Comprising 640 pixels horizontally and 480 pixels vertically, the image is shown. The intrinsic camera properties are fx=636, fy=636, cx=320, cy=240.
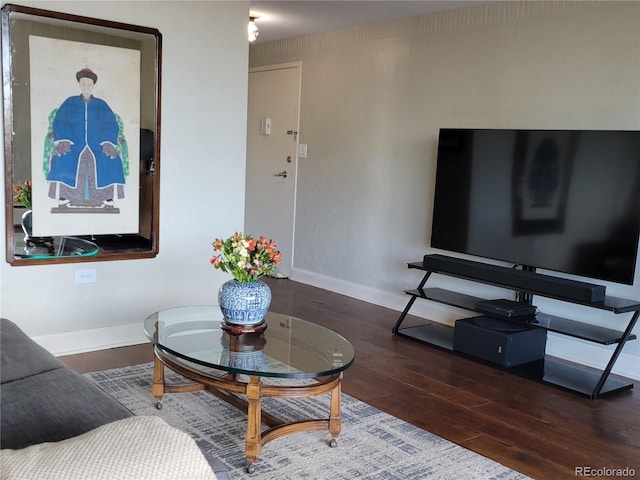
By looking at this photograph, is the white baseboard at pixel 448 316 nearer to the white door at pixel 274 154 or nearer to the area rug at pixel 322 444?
the white door at pixel 274 154

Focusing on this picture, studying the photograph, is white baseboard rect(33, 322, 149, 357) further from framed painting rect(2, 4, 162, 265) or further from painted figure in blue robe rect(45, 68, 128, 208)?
painted figure in blue robe rect(45, 68, 128, 208)

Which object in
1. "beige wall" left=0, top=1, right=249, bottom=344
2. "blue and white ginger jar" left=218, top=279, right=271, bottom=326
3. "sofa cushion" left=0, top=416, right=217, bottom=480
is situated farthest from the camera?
"beige wall" left=0, top=1, right=249, bottom=344

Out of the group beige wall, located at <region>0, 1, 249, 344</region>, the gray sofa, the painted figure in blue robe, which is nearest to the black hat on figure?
the painted figure in blue robe

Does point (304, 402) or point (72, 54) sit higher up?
point (72, 54)

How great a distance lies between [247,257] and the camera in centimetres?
262

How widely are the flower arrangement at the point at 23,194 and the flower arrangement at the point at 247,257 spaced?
4.50 ft

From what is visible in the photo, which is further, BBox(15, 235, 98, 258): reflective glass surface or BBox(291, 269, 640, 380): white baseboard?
BBox(291, 269, 640, 380): white baseboard

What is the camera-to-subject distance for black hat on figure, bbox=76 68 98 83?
11.4 feet

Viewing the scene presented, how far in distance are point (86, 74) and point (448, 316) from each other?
2.93 m

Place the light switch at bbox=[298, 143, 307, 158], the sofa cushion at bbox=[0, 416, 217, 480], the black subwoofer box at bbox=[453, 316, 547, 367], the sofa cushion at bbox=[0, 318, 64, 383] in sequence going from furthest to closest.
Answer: the light switch at bbox=[298, 143, 307, 158] → the black subwoofer box at bbox=[453, 316, 547, 367] → the sofa cushion at bbox=[0, 318, 64, 383] → the sofa cushion at bbox=[0, 416, 217, 480]

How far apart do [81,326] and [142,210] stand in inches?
30.0

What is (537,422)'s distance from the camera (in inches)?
118

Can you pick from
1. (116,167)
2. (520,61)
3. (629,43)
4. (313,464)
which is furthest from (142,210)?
(629,43)

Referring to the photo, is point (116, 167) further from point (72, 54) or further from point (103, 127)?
point (72, 54)
